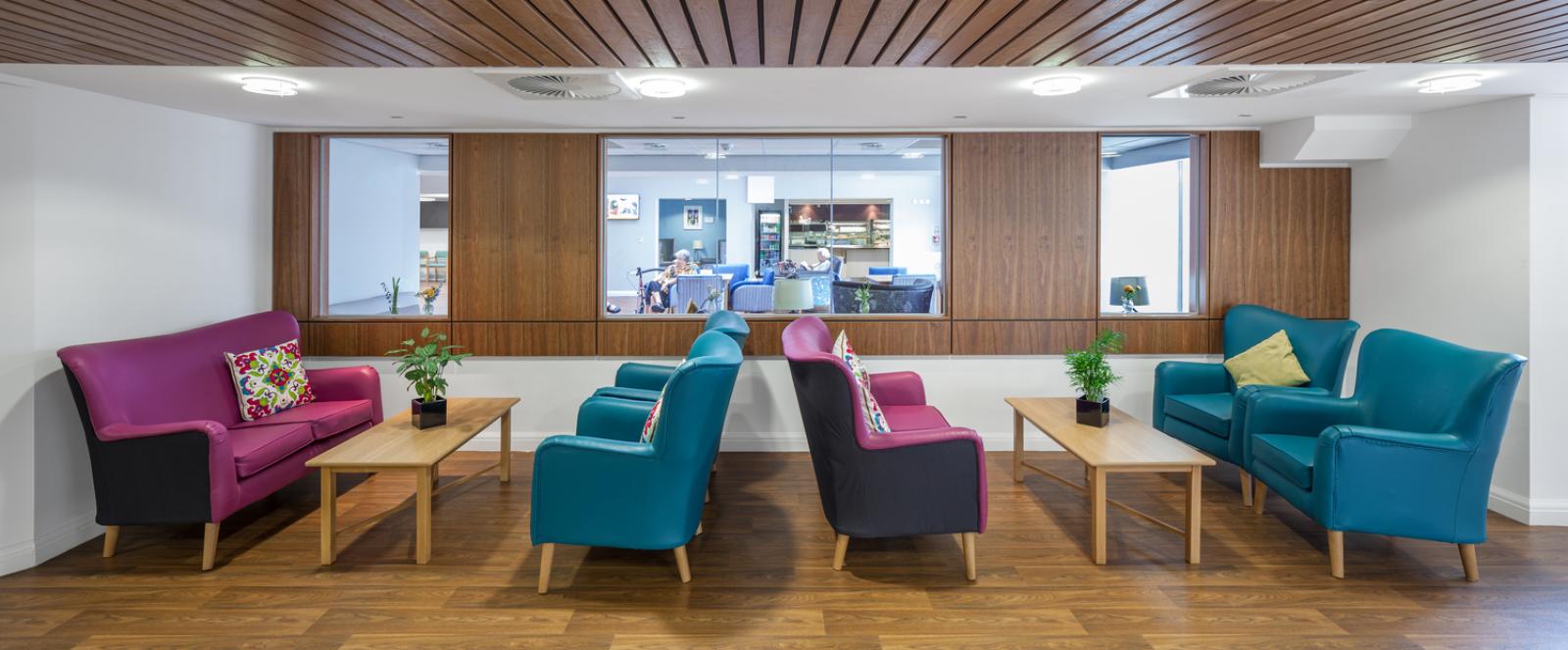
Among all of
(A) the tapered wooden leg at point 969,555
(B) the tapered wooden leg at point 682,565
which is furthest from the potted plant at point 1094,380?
(B) the tapered wooden leg at point 682,565

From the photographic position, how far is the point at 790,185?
945 cm

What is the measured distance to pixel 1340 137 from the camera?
15.7 feet

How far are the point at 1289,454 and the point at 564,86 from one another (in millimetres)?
3835

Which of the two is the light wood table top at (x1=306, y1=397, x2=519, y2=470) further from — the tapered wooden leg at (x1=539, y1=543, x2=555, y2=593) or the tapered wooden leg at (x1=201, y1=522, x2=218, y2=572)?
the tapered wooden leg at (x1=539, y1=543, x2=555, y2=593)

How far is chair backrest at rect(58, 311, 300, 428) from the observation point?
3420 millimetres

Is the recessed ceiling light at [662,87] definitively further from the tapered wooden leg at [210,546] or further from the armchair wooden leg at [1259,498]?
the armchair wooden leg at [1259,498]

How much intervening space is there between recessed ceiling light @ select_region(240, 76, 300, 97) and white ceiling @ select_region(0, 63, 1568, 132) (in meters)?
0.06

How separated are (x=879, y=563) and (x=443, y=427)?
224 cm

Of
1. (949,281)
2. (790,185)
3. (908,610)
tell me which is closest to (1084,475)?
(949,281)

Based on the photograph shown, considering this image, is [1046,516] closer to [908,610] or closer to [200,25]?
[908,610]

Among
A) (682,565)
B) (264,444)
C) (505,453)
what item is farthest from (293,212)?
(682,565)

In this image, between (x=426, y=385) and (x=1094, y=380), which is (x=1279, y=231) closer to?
(x=1094, y=380)

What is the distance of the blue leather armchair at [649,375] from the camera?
4.41m

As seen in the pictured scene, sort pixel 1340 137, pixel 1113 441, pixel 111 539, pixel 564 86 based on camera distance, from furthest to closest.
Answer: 1. pixel 1340 137
2. pixel 564 86
3. pixel 1113 441
4. pixel 111 539
